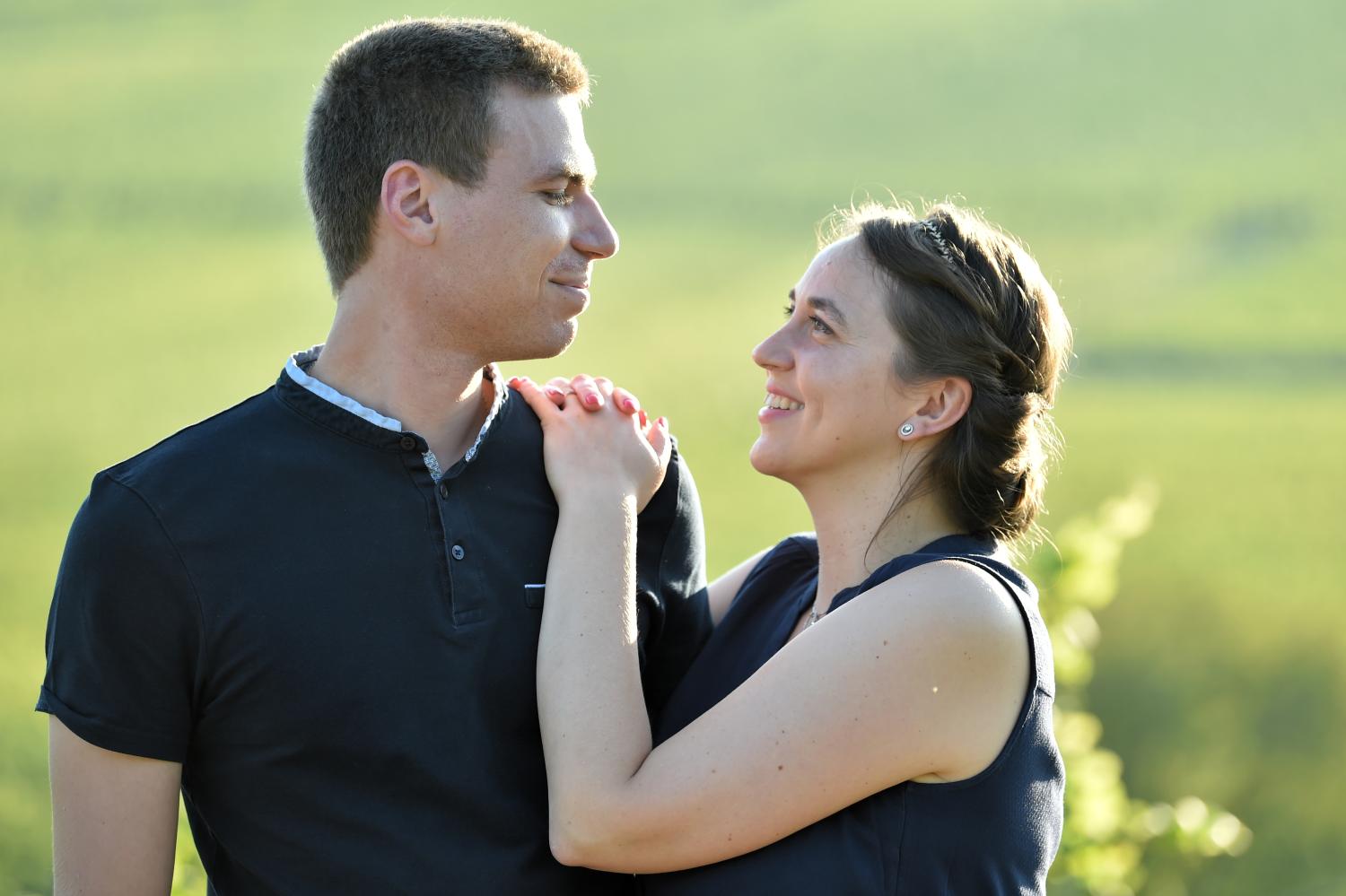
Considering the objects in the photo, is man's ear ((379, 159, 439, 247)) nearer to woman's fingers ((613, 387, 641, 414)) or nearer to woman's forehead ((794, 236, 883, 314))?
woman's fingers ((613, 387, 641, 414))

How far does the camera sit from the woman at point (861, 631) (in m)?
1.66

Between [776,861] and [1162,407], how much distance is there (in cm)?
465

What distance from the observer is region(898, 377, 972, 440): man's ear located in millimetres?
1922

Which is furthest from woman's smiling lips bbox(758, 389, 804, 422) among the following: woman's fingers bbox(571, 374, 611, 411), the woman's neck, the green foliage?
the green foliage

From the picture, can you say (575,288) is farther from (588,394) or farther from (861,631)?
(861,631)

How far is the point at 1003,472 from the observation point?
1.93 metres

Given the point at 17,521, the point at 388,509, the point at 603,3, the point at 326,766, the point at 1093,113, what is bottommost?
the point at 17,521

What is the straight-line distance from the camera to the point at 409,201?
1.83 m

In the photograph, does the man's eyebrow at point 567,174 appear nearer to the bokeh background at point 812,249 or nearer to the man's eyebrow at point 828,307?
the man's eyebrow at point 828,307

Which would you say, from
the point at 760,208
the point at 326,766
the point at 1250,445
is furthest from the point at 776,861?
the point at 760,208

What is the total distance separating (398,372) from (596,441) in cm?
Answer: 31

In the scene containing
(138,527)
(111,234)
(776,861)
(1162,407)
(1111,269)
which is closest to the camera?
(138,527)

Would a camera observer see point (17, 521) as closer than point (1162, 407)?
Yes

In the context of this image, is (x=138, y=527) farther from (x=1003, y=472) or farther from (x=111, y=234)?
(x=111, y=234)
